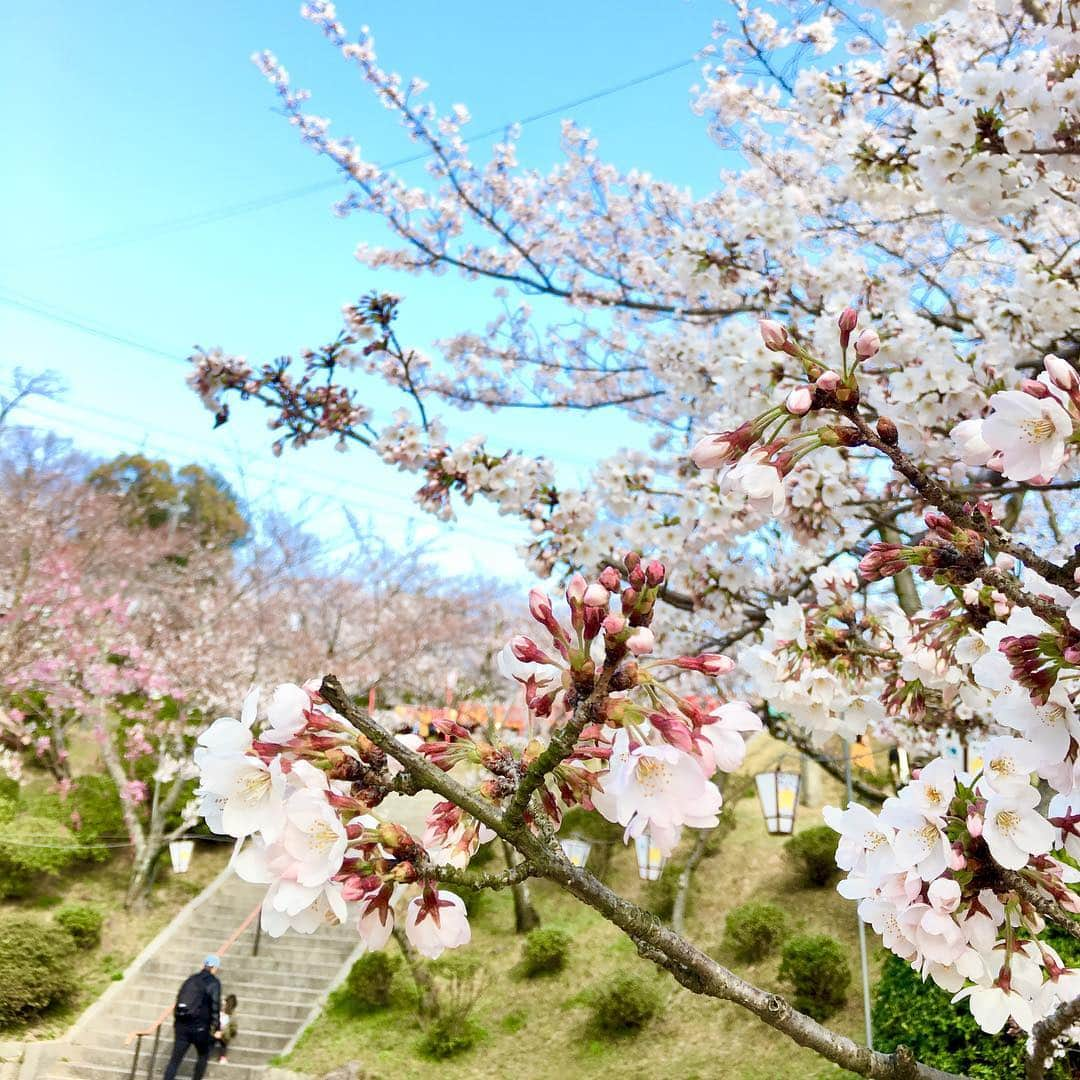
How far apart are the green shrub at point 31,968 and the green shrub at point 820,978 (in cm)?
727

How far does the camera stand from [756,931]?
25.5 feet

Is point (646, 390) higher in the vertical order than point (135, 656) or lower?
higher

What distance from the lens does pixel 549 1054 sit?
744 cm

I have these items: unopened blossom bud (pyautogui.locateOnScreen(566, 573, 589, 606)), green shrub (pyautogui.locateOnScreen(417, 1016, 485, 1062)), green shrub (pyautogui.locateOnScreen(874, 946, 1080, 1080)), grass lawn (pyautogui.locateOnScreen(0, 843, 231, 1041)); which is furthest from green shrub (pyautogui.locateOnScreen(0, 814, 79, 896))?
unopened blossom bud (pyautogui.locateOnScreen(566, 573, 589, 606))

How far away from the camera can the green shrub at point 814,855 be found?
877 cm

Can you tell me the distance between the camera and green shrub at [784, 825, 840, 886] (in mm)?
8766

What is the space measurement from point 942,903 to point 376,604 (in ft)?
52.9

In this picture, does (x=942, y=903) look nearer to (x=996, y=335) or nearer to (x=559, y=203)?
(x=996, y=335)

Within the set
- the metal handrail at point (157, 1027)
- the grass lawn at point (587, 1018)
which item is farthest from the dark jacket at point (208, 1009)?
the grass lawn at point (587, 1018)

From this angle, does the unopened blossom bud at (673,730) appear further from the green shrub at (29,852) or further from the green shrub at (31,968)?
the green shrub at (29,852)

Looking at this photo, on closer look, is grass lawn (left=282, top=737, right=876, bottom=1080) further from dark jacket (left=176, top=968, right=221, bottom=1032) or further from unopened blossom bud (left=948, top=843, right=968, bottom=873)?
unopened blossom bud (left=948, top=843, right=968, bottom=873)

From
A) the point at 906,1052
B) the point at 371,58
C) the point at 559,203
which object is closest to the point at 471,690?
the point at 559,203

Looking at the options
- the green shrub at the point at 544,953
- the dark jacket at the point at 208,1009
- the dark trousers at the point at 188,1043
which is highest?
the green shrub at the point at 544,953

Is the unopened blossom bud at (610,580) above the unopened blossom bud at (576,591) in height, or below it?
above
